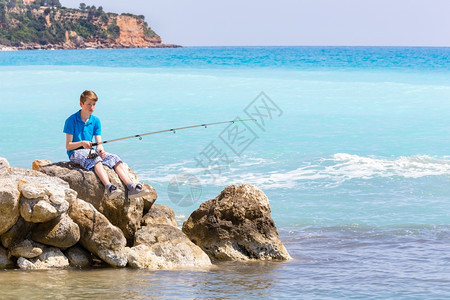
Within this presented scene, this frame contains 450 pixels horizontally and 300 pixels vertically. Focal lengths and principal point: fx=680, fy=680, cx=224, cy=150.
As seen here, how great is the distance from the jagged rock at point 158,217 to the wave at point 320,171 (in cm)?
421

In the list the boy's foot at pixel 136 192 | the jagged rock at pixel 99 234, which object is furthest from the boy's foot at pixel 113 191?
the jagged rock at pixel 99 234

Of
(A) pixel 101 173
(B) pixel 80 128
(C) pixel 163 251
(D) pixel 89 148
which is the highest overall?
(B) pixel 80 128

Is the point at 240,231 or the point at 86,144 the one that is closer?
the point at 86,144

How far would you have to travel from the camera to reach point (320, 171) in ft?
41.0

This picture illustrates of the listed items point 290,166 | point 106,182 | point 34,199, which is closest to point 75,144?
point 106,182

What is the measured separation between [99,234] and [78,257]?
332mm

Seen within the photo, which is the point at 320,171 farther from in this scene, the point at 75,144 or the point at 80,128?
the point at 75,144

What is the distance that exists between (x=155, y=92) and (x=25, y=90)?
5.27 m

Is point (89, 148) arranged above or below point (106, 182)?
above

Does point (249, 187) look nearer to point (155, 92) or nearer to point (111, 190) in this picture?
point (111, 190)

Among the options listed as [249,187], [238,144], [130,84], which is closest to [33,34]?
[130,84]

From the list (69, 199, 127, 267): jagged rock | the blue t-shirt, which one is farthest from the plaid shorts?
(69, 199, 127, 267): jagged rock

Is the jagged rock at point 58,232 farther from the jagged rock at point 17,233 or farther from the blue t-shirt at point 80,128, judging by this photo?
the blue t-shirt at point 80,128

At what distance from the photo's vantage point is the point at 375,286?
602cm
